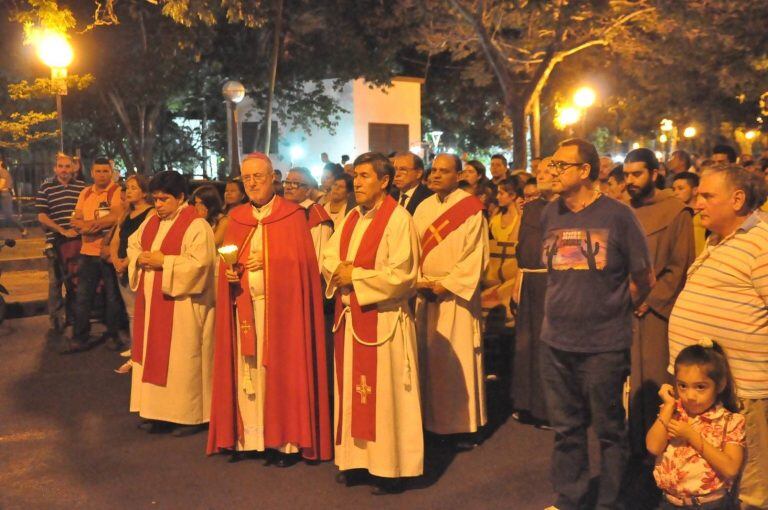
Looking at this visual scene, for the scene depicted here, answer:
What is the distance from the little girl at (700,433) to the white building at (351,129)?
28.0 metres

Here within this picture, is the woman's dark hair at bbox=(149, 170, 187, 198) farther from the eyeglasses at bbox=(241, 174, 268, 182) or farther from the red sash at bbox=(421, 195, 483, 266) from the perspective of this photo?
Answer: the red sash at bbox=(421, 195, 483, 266)

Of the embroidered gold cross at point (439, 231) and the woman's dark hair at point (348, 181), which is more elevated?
the woman's dark hair at point (348, 181)

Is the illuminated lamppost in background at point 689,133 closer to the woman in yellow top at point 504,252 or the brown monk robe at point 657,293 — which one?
the woman in yellow top at point 504,252

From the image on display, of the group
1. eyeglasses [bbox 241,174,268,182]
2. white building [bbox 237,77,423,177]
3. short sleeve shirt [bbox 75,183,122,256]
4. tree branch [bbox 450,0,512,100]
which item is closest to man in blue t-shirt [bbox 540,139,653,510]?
eyeglasses [bbox 241,174,268,182]

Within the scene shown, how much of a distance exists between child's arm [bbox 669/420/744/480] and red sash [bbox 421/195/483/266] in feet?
8.85

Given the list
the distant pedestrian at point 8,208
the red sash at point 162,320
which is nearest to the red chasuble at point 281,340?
the red sash at point 162,320

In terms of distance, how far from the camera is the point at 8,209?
62.3 feet

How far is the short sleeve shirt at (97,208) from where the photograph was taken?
9.73 metres

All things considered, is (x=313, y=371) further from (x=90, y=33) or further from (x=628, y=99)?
(x=628, y=99)

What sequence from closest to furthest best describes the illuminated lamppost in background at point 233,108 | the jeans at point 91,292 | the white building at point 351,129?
the jeans at point 91,292, the illuminated lamppost in background at point 233,108, the white building at point 351,129

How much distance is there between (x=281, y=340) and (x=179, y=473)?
1189 millimetres

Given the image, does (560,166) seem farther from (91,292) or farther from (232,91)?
(232,91)

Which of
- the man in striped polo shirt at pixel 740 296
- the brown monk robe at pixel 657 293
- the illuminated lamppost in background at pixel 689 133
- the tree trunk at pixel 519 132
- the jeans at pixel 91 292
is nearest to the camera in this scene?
the man in striped polo shirt at pixel 740 296

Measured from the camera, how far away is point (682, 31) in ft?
65.9
